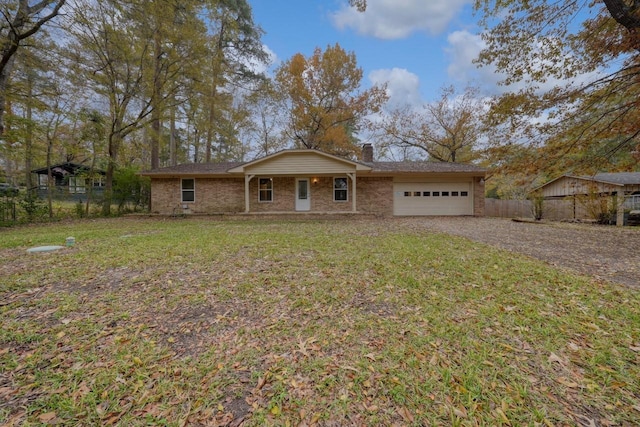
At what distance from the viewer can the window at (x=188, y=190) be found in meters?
15.1

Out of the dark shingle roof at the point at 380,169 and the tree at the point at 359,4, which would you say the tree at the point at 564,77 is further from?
the dark shingle roof at the point at 380,169

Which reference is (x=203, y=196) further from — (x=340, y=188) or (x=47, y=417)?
(x=47, y=417)

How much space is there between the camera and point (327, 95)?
70.1ft

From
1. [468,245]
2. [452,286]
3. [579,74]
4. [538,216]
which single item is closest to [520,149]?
[579,74]

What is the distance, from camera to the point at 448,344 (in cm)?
250

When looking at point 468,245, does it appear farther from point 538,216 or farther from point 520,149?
point 538,216

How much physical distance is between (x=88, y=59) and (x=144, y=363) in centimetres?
1653

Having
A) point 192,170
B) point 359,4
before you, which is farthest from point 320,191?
point 359,4

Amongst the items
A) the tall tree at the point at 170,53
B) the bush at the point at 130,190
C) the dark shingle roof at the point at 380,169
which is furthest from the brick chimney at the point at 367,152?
the bush at the point at 130,190

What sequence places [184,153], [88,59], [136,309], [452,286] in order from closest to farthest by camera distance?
1. [136,309]
2. [452,286]
3. [88,59]
4. [184,153]

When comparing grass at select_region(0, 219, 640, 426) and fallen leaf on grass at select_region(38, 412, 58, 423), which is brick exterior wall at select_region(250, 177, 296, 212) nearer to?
grass at select_region(0, 219, 640, 426)

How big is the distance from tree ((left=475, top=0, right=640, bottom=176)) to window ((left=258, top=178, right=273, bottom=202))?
423 inches

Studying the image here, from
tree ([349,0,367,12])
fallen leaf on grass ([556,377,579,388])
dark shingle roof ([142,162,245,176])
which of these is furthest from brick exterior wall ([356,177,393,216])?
fallen leaf on grass ([556,377,579,388])

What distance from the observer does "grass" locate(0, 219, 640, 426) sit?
5.98ft
